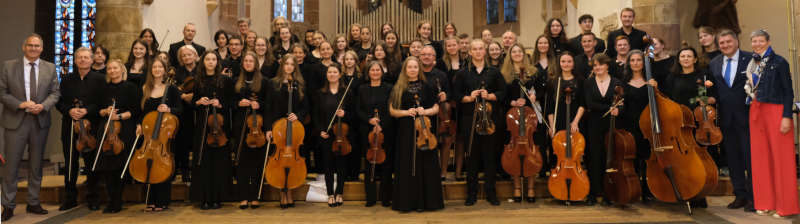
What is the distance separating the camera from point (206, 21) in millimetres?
7875

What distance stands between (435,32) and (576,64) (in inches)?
186

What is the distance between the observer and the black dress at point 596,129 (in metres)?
4.11

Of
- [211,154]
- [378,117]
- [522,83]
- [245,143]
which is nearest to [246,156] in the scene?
[245,143]

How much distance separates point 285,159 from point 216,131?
55 centimetres

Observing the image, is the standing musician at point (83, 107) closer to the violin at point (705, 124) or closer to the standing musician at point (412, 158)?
the standing musician at point (412, 158)

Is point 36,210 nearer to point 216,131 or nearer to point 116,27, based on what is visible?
point 216,131

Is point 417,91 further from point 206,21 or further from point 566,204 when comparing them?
point 206,21

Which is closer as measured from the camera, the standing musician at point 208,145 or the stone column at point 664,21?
the standing musician at point 208,145

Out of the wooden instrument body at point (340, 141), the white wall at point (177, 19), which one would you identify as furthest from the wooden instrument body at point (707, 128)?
the white wall at point (177, 19)

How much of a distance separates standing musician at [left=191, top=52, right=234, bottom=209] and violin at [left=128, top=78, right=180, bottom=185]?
31cm

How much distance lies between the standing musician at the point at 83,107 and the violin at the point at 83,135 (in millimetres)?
88

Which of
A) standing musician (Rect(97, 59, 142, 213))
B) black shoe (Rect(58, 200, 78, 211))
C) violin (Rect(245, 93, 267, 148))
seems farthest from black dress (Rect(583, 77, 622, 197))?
black shoe (Rect(58, 200, 78, 211))

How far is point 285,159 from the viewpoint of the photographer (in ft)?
12.8

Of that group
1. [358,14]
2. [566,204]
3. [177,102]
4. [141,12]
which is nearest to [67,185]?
[177,102]
